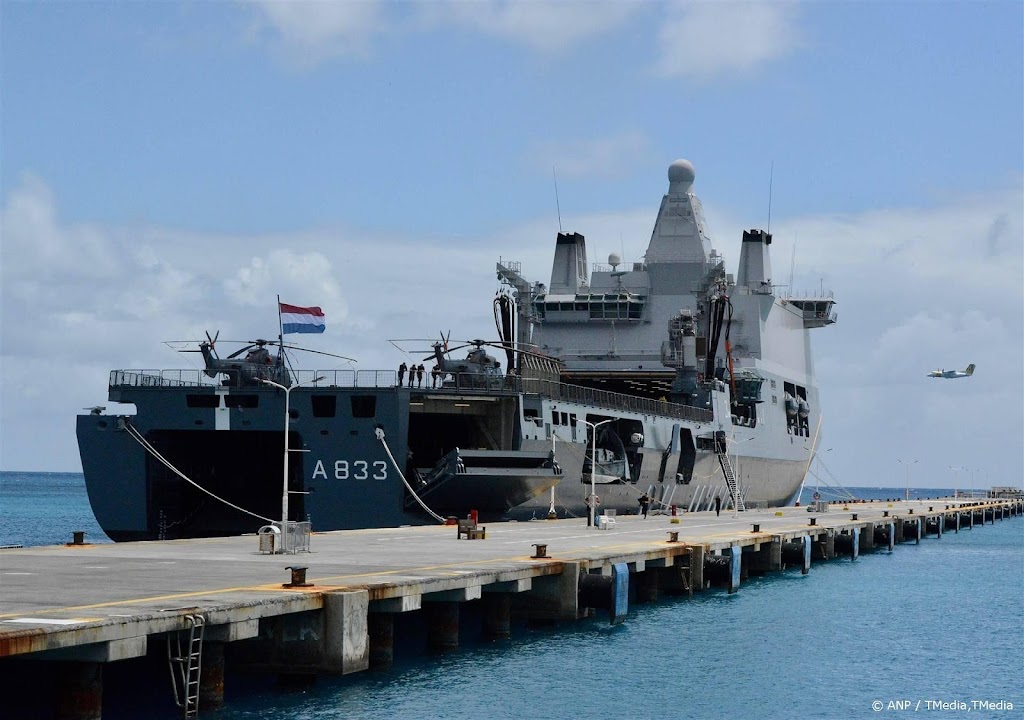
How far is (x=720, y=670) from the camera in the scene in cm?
2488

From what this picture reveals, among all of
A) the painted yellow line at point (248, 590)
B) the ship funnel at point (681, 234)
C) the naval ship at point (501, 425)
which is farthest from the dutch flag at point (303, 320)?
the ship funnel at point (681, 234)

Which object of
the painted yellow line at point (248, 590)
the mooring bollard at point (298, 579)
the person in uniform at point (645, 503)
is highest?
the person in uniform at point (645, 503)

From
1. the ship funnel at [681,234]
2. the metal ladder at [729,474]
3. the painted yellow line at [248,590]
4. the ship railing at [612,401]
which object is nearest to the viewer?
the painted yellow line at [248,590]

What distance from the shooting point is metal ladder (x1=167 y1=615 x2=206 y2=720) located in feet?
55.2

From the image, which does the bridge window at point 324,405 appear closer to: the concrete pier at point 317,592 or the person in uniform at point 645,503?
the concrete pier at point 317,592

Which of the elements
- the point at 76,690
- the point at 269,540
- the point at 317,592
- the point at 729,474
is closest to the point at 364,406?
the point at 269,540

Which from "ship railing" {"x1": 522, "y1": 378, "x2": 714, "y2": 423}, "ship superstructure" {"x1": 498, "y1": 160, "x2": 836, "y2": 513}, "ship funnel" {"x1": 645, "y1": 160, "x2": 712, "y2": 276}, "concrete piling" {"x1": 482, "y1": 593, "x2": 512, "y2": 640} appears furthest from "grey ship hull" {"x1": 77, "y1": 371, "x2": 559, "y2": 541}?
"ship funnel" {"x1": 645, "y1": 160, "x2": 712, "y2": 276}

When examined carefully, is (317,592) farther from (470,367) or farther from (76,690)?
(470,367)

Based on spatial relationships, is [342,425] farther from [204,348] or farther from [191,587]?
[191,587]

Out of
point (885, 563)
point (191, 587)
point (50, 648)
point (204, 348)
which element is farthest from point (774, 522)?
point (50, 648)

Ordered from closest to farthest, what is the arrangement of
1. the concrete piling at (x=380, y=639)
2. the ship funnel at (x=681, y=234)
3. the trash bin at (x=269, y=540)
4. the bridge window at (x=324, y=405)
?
the concrete piling at (x=380, y=639), the trash bin at (x=269, y=540), the bridge window at (x=324, y=405), the ship funnel at (x=681, y=234)

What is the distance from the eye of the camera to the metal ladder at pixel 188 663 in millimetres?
16828

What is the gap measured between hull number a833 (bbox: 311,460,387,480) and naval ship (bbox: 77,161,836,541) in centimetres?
5

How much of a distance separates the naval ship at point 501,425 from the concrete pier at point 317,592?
132 inches
